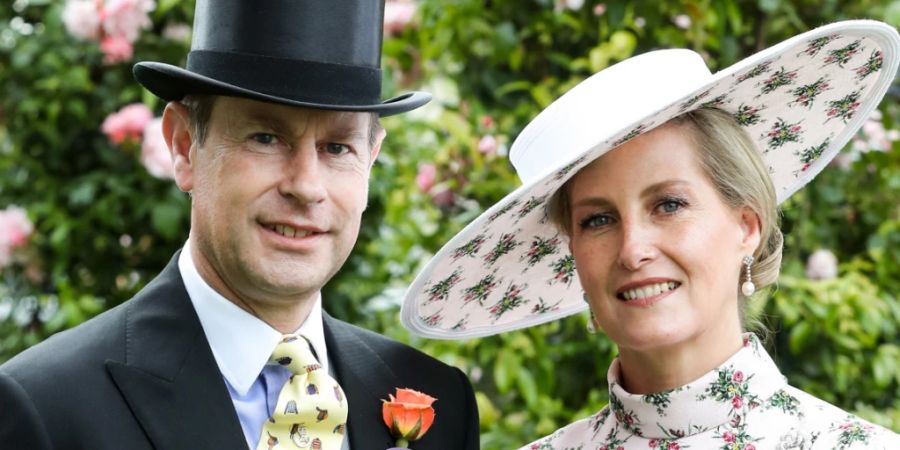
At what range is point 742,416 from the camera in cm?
248

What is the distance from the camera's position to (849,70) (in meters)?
2.59

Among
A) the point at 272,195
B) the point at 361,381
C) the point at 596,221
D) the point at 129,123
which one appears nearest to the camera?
the point at 272,195

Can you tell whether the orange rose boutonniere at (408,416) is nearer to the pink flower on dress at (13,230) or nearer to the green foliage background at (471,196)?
the green foliage background at (471,196)

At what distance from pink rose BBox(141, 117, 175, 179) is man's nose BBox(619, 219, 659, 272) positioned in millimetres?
1834

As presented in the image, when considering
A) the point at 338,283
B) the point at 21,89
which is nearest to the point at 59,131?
the point at 21,89

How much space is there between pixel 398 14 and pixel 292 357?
2.00m

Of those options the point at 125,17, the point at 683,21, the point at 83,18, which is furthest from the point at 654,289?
the point at 83,18

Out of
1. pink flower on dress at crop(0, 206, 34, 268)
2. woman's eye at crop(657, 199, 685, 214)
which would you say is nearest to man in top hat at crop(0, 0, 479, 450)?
woman's eye at crop(657, 199, 685, 214)

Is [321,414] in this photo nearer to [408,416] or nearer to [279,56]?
[408,416]

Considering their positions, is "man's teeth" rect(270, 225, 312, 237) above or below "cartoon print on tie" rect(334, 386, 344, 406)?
above

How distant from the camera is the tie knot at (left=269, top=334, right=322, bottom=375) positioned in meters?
2.53

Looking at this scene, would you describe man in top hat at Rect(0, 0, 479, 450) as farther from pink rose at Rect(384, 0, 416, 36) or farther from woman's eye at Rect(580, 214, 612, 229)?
pink rose at Rect(384, 0, 416, 36)

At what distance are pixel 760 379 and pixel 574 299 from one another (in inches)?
24.8

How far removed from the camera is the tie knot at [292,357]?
2525mm
